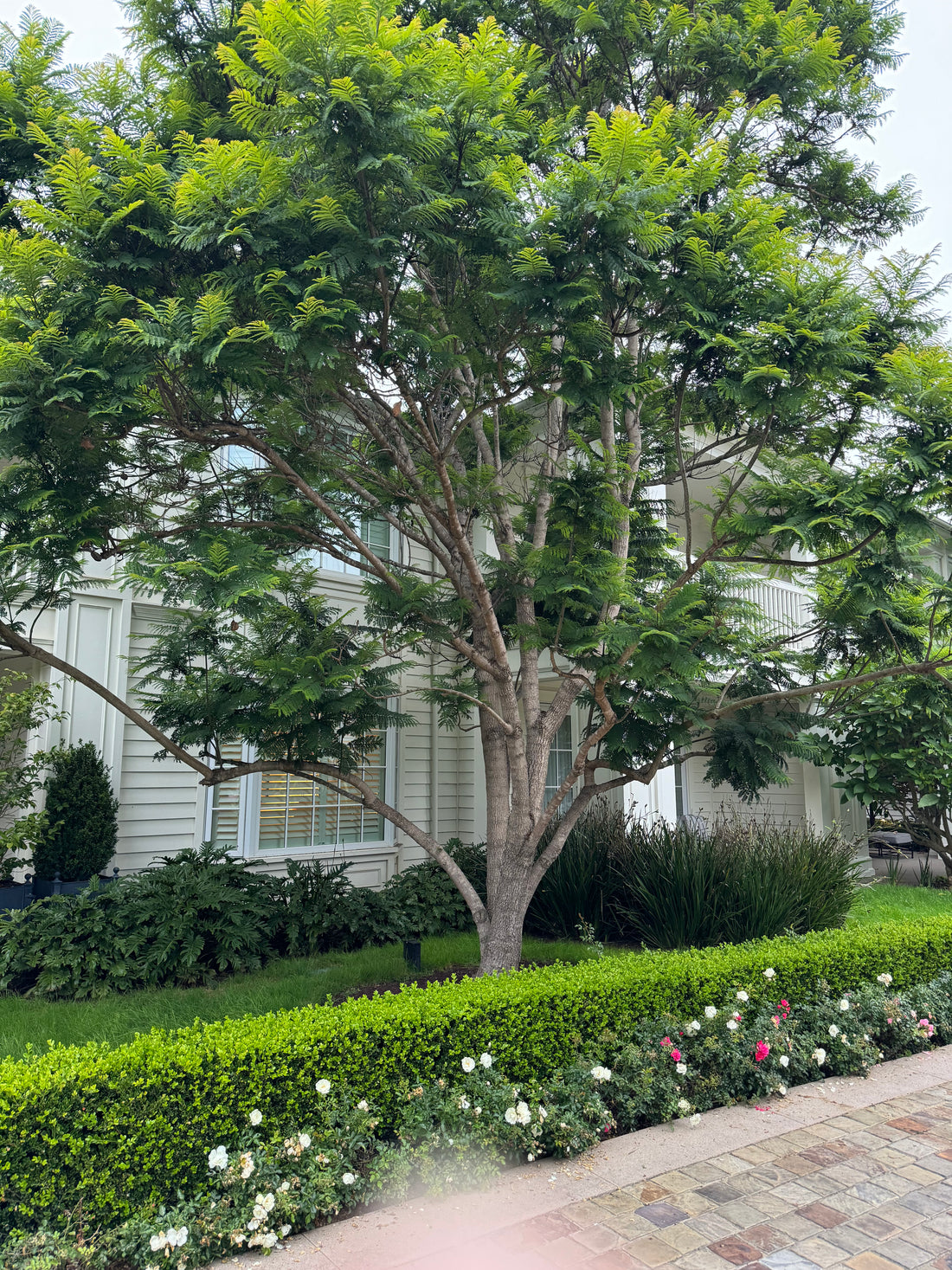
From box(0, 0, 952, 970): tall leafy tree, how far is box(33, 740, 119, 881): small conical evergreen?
89.8 inches

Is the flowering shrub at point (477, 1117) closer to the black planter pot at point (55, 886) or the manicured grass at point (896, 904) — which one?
the manicured grass at point (896, 904)

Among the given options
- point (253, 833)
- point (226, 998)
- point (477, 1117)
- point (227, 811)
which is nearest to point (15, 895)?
point (227, 811)

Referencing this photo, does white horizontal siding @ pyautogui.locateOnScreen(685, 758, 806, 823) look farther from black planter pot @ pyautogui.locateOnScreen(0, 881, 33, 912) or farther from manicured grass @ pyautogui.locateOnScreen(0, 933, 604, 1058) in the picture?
black planter pot @ pyautogui.locateOnScreen(0, 881, 33, 912)

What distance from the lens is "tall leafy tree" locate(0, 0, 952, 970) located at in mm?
4141

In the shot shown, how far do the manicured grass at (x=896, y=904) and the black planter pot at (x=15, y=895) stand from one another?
7.55m

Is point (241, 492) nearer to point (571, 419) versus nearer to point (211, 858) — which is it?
point (571, 419)

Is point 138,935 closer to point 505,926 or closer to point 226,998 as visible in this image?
point 226,998

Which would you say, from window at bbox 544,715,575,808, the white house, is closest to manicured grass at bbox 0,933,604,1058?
the white house

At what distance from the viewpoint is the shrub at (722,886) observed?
7417mm

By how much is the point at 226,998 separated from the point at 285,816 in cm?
362

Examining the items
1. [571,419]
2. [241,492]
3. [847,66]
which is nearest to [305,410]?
[241,492]

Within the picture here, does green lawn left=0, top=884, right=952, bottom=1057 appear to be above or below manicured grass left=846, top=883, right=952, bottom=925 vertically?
below

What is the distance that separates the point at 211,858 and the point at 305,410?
4.68 meters

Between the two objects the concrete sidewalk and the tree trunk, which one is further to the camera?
the tree trunk
